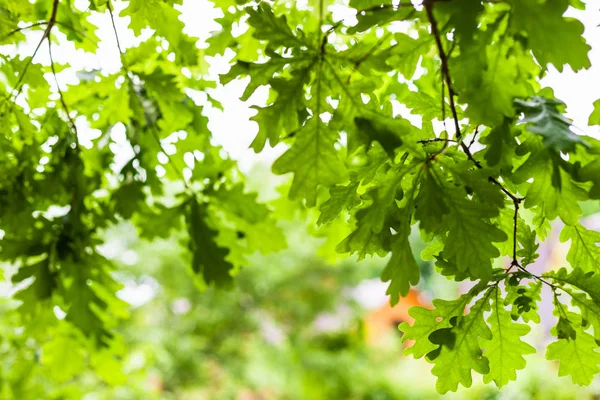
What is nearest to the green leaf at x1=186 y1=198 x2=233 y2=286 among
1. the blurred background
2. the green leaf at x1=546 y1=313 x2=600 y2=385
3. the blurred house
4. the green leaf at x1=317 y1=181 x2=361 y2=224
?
the green leaf at x1=317 y1=181 x2=361 y2=224

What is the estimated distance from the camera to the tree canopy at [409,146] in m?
0.47

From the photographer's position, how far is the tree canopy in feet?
1.54

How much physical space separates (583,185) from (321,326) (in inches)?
186

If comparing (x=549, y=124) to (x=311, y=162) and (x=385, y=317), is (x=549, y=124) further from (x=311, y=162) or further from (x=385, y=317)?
(x=385, y=317)

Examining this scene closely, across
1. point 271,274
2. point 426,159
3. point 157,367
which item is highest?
point 271,274

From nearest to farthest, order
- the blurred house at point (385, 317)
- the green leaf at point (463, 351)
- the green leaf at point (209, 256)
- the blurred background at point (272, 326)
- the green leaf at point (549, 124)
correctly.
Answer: the green leaf at point (549, 124)
the green leaf at point (463, 351)
the green leaf at point (209, 256)
the blurred background at point (272, 326)
the blurred house at point (385, 317)

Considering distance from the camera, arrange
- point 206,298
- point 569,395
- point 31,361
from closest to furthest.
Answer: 1. point 31,361
2. point 569,395
3. point 206,298

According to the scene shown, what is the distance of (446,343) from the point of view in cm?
55

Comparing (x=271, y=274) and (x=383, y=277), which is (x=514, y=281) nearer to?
(x=383, y=277)

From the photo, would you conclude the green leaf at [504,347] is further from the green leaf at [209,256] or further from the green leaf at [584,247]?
the green leaf at [209,256]

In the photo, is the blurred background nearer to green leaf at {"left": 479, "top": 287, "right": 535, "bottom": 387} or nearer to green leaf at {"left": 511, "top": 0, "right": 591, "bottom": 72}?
green leaf at {"left": 479, "top": 287, "right": 535, "bottom": 387}

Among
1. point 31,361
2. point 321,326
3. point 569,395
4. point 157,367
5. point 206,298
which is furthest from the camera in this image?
point 321,326

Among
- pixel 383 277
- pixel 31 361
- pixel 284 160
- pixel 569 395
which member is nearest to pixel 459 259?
pixel 383 277

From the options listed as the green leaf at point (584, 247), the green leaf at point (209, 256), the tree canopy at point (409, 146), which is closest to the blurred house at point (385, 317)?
the green leaf at point (209, 256)
